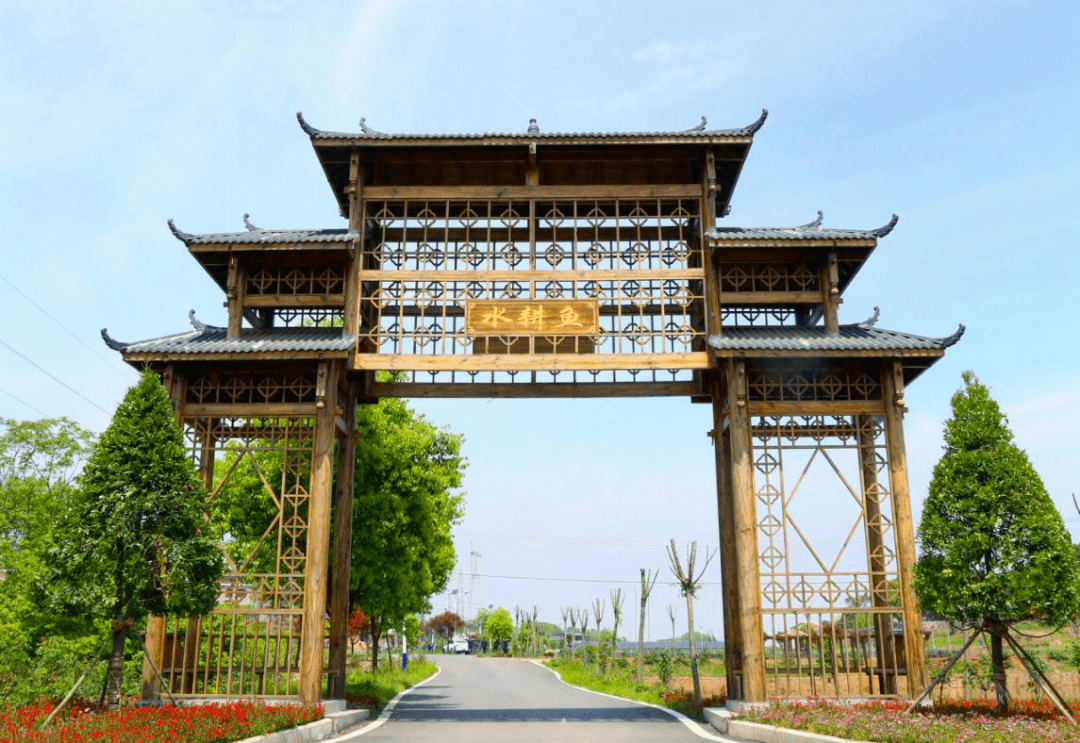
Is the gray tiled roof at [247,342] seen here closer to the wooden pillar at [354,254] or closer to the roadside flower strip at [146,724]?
the wooden pillar at [354,254]

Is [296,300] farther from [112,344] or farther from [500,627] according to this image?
[500,627]

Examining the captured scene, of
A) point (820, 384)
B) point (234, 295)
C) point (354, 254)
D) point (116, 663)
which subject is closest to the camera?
point (116, 663)

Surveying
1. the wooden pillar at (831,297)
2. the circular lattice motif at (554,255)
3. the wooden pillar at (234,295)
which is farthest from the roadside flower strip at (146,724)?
the wooden pillar at (831,297)

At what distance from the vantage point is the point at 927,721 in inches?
356

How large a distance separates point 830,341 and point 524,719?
7166 millimetres

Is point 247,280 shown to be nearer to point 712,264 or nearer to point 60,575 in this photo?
point 60,575

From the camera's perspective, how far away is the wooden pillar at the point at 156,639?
1157 centimetres

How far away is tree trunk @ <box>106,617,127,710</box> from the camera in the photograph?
9.74 m

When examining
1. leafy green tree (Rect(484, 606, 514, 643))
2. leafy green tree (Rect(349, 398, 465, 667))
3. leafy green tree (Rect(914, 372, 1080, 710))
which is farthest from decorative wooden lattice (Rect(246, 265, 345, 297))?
leafy green tree (Rect(484, 606, 514, 643))

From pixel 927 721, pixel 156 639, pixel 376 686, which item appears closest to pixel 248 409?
pixel 156 639

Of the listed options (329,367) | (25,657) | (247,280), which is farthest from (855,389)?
(25,657)

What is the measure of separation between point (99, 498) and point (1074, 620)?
1065 centimetres

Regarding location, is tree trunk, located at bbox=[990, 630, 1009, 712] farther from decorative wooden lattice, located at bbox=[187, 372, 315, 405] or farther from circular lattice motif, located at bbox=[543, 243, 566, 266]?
decorative wooden lattice, located at bbox=[187, 372, 315, 405]

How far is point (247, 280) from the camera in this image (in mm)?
13469
